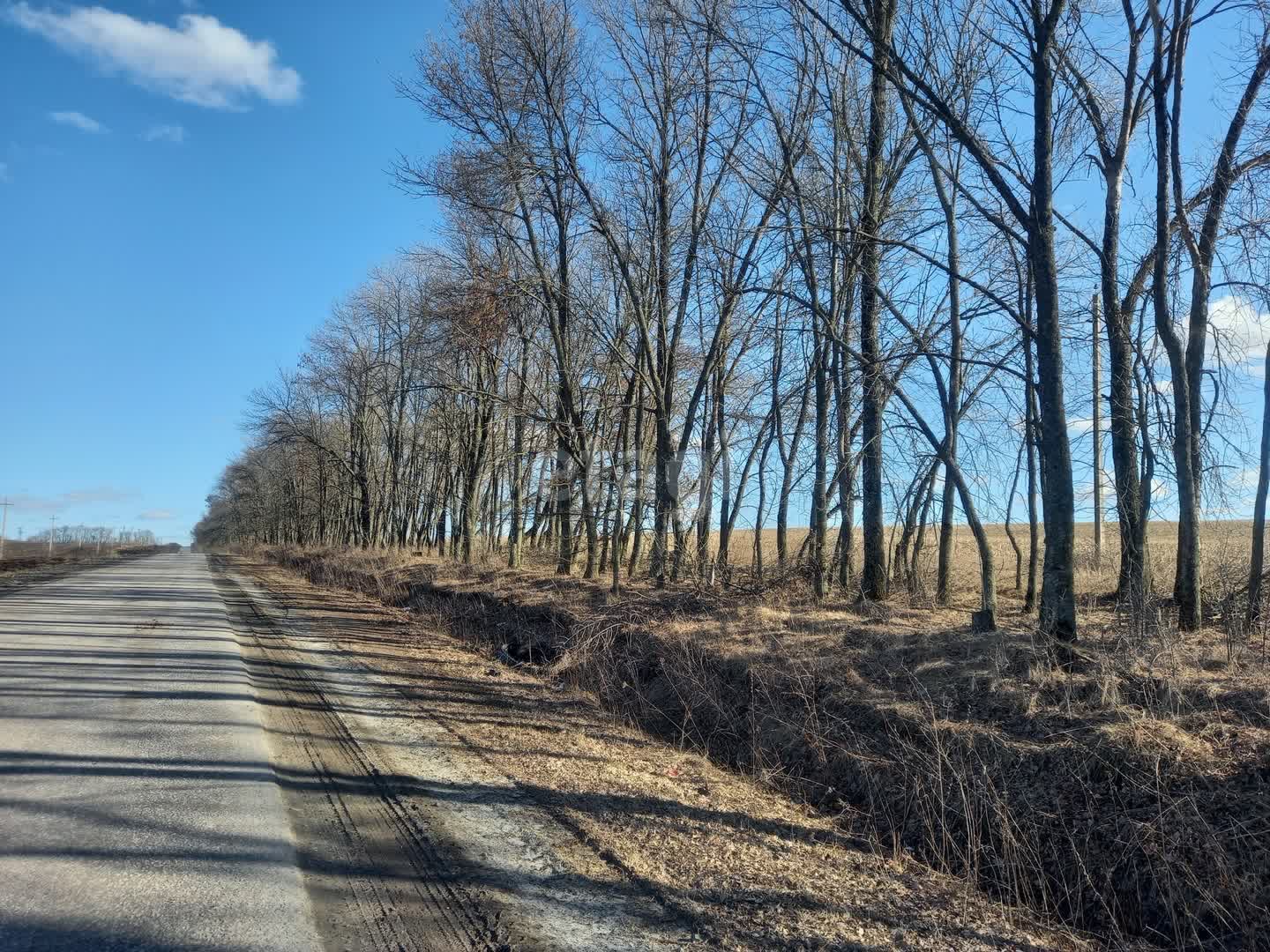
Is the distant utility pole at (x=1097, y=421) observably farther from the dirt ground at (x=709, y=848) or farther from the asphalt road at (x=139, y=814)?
the asphalt road at (x=139, y=814)

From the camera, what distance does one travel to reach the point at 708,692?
9.29 meters

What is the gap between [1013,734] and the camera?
642cm

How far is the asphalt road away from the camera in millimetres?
3842

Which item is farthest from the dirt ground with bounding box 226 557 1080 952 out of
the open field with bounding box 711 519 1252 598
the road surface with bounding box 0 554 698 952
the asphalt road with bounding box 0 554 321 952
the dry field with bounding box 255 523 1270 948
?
the open field with bounding box 711 519 1252 598

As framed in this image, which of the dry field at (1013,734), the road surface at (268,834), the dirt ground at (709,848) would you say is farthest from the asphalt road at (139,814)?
the dry field at (1013,734)

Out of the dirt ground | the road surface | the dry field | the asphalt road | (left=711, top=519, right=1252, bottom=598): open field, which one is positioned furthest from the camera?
(left=711, top=519, right=1252, bottom=598): open field

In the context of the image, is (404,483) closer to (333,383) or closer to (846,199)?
(333,383)

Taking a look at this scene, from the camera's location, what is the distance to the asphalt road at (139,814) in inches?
151

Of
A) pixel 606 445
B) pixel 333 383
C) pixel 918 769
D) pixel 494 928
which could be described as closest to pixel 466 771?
pixel 494 928

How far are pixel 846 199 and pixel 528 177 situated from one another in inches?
331

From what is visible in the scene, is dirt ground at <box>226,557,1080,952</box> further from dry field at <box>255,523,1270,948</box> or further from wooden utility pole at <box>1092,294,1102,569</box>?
wooden utility pole at <box>1092,294,1102,569</box>

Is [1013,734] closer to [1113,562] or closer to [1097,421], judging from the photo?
[1097,421]

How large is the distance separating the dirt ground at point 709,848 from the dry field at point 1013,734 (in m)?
0.38

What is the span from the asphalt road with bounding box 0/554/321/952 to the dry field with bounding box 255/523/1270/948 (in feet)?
13.3
